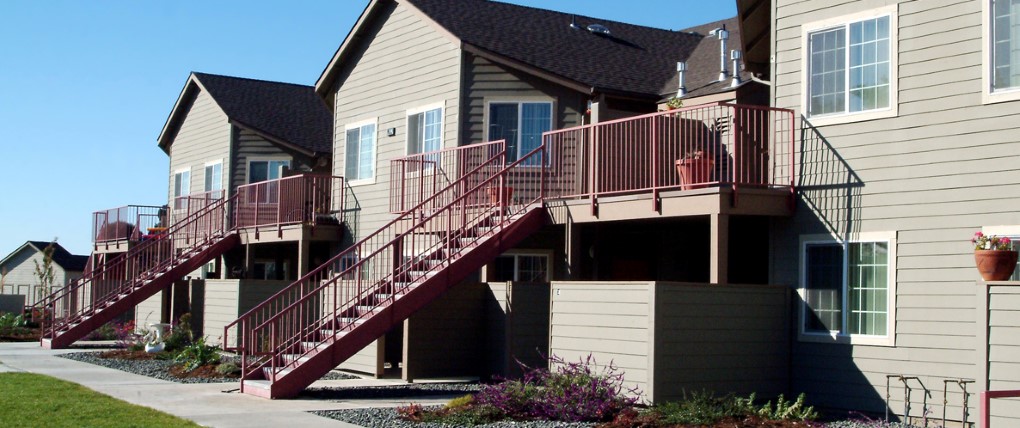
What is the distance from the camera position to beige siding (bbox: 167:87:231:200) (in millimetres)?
30812

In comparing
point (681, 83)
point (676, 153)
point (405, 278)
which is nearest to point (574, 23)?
point (681, 83)

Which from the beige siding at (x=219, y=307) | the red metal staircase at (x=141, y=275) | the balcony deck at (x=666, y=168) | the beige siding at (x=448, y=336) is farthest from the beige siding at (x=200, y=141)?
the beige siding at (x=448, y=336)

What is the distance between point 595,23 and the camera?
24625mm

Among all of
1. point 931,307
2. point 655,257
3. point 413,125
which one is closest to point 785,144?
point 931,307

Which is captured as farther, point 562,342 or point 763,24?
point 763,24

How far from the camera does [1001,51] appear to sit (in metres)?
12.7

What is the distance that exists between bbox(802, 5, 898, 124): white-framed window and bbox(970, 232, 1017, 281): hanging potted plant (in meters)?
2.37

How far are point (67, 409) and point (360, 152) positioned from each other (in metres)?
12.0

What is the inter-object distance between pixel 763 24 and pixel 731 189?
191 inches

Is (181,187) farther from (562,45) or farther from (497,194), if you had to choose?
(497,194)

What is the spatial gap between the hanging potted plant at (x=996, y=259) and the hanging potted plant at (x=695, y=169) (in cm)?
376

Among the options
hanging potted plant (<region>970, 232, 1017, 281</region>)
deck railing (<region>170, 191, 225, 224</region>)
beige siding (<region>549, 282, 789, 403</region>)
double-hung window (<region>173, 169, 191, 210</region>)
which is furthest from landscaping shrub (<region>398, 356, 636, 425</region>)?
double-hung window (<region>173, 169, 191, 210</region>)

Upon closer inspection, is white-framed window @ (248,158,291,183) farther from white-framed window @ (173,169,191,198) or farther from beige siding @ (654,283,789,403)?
beige siding @ (654,283,789,403)

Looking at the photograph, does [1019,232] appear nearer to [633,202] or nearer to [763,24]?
[633,202]
